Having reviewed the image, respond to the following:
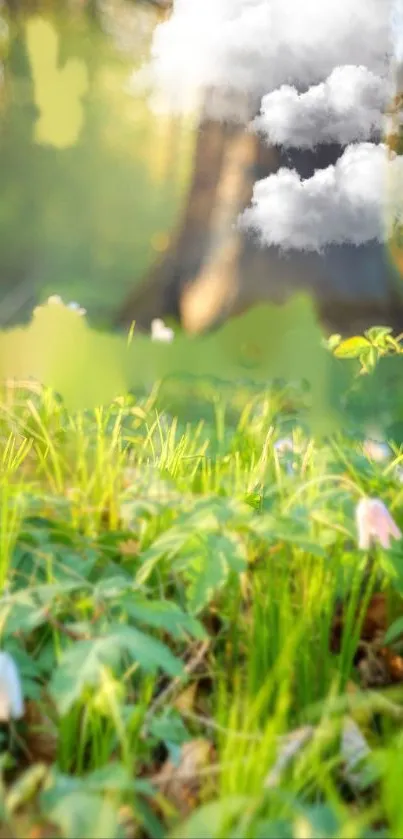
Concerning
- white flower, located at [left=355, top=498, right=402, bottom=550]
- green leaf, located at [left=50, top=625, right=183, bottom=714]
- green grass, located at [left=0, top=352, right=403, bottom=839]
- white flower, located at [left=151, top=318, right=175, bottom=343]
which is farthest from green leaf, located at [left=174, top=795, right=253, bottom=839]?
white flower, located at [left=151, top=318, right=175, bottom=343]

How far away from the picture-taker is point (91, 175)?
191cm

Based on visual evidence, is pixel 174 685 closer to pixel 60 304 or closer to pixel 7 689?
pixel 7 689

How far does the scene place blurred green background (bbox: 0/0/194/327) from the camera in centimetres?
187

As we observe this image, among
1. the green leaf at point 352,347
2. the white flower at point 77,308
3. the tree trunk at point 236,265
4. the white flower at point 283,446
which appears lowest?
the white flower at point 283,446

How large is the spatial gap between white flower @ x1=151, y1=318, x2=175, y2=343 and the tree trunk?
2 cm

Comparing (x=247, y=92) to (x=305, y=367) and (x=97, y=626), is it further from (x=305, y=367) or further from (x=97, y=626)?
(x=97, y=626)

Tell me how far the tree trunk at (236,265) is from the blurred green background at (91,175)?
5 centimetres

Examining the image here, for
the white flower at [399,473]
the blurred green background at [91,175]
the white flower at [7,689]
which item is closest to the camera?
the white flower at [7,689]

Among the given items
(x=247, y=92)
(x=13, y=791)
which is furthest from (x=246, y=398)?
(x=13, y=791)

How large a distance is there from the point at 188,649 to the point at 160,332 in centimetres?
109

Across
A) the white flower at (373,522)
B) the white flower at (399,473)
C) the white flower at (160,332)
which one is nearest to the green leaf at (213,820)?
the white flower at (373,522)

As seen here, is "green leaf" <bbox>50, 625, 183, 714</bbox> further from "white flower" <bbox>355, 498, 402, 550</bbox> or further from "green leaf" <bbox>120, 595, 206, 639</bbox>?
"white flower" <bbox>355, 498, 402, 550</bbox>

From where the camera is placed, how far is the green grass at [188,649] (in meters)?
Result: 0.70

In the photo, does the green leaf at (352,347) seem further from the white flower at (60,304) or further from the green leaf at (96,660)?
the green leaf at (96,660)
